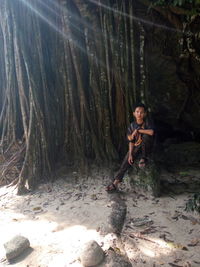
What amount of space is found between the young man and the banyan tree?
1.91ft

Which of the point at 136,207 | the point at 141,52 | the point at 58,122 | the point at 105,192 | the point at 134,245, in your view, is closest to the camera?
the point at 134,245

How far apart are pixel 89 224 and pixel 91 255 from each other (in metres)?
0.59

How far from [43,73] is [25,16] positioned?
806mm

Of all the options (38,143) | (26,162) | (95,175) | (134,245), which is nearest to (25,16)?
(38,143)

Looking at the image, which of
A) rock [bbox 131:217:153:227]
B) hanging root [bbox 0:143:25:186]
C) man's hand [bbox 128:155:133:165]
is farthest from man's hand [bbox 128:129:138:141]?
hanging root [bbox 0:143:25:186]

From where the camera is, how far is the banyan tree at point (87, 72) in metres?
3.52

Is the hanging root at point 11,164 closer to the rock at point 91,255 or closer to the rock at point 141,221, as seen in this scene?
the rock at point 141,221

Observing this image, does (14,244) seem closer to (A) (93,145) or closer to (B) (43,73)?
(A) (93,145)

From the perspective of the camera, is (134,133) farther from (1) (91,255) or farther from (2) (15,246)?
(2) (15,246)

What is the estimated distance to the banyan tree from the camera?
139 inches

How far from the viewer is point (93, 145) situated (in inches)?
147

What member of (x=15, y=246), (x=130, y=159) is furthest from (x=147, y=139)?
(x=15, y=246)

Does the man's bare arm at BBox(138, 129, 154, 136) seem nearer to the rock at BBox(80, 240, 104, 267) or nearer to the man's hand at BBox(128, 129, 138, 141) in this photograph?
the man's hand at BBox(128, 129, 138, 141)

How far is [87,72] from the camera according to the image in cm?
383
